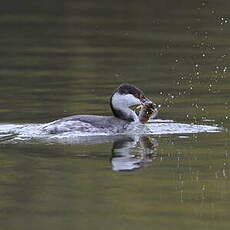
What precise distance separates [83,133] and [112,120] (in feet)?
1.83

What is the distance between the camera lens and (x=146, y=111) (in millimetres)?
14734

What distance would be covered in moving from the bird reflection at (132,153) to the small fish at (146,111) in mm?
694

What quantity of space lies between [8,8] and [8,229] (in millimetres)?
22388

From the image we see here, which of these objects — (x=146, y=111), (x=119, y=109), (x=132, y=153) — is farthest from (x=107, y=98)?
(x=132, y=153)

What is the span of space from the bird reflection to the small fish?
2.28 ft

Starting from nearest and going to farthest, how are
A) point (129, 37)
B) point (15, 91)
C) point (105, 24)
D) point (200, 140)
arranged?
1. point (200, 140)
2. point (15, 91)
3. point (129, 37)
4. point (105, 24)

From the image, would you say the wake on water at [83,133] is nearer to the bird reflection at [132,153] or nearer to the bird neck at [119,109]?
the bird neck at [119,109]

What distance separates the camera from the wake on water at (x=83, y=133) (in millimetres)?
13617

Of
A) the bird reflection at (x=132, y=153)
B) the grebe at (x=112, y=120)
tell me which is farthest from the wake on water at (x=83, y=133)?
the bird reflection at (x=132, y=153)

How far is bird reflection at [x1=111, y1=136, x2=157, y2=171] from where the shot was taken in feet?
39.5

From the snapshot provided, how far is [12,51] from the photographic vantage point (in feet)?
76.5

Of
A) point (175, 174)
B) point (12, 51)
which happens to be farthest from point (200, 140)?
point (12, 51)

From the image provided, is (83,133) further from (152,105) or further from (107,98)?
(107,98)

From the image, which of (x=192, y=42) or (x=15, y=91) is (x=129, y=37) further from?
(x=15, y=91)
